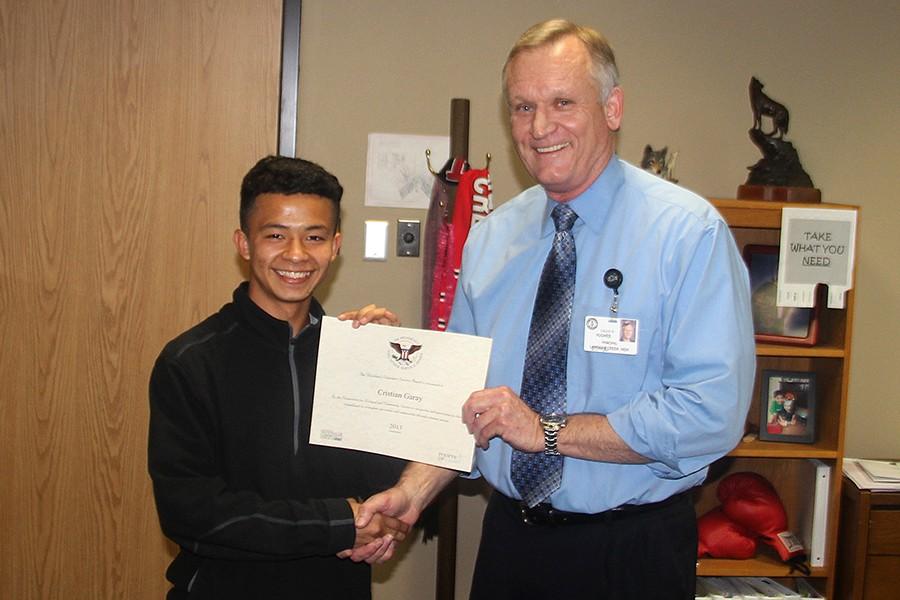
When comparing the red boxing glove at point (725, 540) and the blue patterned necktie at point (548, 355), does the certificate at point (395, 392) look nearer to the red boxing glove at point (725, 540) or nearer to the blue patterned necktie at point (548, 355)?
the blue patterned necktie at point (548, 355)

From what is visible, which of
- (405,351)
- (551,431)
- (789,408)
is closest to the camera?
(551,431)

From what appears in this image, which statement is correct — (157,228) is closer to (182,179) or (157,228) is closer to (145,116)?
(182,179)

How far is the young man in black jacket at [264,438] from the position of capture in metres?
1.79

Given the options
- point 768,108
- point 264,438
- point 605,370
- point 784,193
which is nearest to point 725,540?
point 784,193

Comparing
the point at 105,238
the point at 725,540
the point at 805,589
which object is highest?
the point at 105,238

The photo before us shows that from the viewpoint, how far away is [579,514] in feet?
6.28

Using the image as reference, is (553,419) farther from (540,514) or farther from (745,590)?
(745,590)

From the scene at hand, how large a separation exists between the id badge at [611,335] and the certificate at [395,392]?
248 millimetres

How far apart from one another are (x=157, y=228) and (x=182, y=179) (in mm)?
212

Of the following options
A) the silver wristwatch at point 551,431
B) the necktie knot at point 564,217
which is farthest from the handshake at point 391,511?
the necktie knot at point 564,217

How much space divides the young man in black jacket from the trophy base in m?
1.98

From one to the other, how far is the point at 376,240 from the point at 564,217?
1.64 meters

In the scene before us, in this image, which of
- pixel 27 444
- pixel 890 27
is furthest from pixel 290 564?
pixel 890 27

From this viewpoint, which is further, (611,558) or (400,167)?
(400,167)
